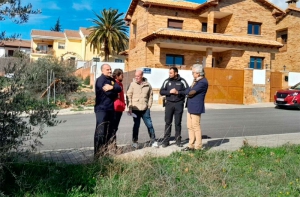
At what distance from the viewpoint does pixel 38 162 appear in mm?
4980

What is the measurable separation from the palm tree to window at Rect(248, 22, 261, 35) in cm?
1806

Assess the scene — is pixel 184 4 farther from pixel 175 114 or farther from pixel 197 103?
pixel 197 103

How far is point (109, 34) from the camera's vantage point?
1586 inches

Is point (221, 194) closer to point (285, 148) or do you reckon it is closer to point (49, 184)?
point (49, 184)

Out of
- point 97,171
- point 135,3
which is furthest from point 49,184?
point 135,3

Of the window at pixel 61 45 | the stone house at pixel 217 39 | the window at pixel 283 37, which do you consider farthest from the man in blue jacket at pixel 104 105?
the window at pixel 61 45

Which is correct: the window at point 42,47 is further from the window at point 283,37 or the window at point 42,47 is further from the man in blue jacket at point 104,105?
the man in blue jacket at point 104,105

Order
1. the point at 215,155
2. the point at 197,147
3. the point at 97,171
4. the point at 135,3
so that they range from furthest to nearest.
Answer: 1. the point at 135,3
2. the point at 197,147
3. the point at 215,155
4. the point at 97,171

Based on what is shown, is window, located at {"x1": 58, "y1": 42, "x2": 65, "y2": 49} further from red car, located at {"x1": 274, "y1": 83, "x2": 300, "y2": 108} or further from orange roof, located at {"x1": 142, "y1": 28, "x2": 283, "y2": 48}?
red car, located at {"x1": 274, "y1": 83, "x2": 300, "y2": 108}

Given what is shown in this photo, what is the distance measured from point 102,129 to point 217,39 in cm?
2007

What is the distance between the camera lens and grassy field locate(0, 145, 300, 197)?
4148mm

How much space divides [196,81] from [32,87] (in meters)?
3.53

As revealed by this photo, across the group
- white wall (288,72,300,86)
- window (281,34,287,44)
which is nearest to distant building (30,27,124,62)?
window (281,34,287,44)

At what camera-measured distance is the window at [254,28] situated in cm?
2802
